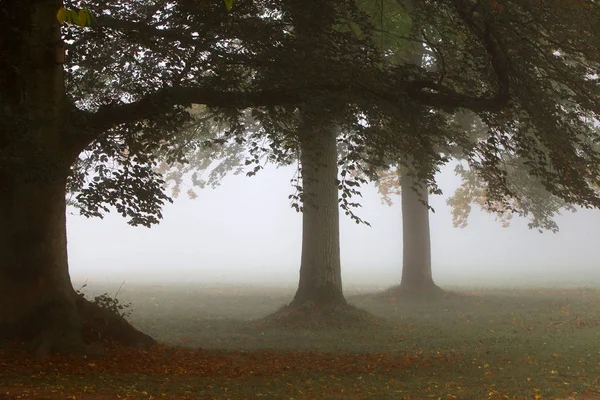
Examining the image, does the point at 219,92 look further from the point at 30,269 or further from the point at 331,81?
the point at 30,269

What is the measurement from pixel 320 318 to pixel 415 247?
8.95m

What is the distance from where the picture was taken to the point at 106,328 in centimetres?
1088

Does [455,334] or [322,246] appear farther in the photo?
[322,246]

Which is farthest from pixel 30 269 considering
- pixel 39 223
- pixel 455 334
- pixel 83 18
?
pixel 455 334

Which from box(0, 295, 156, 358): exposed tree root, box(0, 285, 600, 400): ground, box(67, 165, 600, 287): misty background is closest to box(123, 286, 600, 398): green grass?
box(0, 285, 600, 400): ground

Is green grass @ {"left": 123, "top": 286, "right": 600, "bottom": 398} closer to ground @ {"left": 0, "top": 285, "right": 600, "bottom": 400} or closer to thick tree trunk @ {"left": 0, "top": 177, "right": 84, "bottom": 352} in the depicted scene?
ground @ {"left": 0, "top": 285, "right": 600, "bottom": 400}

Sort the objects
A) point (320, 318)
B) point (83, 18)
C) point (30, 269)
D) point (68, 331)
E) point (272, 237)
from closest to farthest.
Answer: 1. point (83, 18)
2. point (68, 331)
3. point (30, 269)
4. point (320, 318)
5. point (272, 237)

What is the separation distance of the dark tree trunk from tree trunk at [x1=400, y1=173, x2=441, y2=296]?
50.4 ft

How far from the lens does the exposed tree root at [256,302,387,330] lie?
16.3 meters

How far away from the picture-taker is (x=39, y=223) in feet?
33.8

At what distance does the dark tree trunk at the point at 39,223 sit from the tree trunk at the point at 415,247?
15.4 meters

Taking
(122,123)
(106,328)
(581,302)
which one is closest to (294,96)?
(122,123)

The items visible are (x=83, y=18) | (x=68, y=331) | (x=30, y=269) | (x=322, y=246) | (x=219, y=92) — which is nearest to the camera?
(x=83, y=18)

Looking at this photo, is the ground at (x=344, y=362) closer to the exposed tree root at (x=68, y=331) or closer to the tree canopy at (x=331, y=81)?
the exposed tree root at (x=68, y=331)
